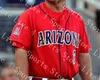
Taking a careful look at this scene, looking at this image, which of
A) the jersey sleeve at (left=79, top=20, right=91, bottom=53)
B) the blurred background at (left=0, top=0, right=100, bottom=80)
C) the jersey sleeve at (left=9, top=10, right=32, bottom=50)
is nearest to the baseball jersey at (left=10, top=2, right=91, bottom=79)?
the jersey sleeve at (left=9, top=10, right=32, bottom=50)

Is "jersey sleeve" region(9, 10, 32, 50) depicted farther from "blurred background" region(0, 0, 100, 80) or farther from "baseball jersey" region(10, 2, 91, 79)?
"blurred background" region(0, 0, 100, 80)

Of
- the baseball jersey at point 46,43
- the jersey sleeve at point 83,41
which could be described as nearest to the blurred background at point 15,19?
the jersey sleeve at point 83,41

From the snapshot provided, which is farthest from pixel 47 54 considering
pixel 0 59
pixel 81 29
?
pixel 0 59

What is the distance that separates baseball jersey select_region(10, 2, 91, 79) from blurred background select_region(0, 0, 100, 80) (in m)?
2.20

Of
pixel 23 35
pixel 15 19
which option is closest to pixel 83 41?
pixel 23 35

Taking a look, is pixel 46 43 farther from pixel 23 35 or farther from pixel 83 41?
pixel 83 41

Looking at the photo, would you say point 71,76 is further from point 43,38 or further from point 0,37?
point 0,37

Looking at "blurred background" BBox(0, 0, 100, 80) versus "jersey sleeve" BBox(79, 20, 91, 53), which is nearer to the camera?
"jersey sleeve" BBox(79, 20, 91, 53)

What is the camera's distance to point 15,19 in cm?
659

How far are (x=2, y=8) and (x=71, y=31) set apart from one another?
8.57 ft

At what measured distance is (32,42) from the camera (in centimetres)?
412

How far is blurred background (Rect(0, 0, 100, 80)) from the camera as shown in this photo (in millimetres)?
6469

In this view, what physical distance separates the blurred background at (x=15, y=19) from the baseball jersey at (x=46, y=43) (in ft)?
7.23

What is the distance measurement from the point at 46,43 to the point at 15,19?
256cm
